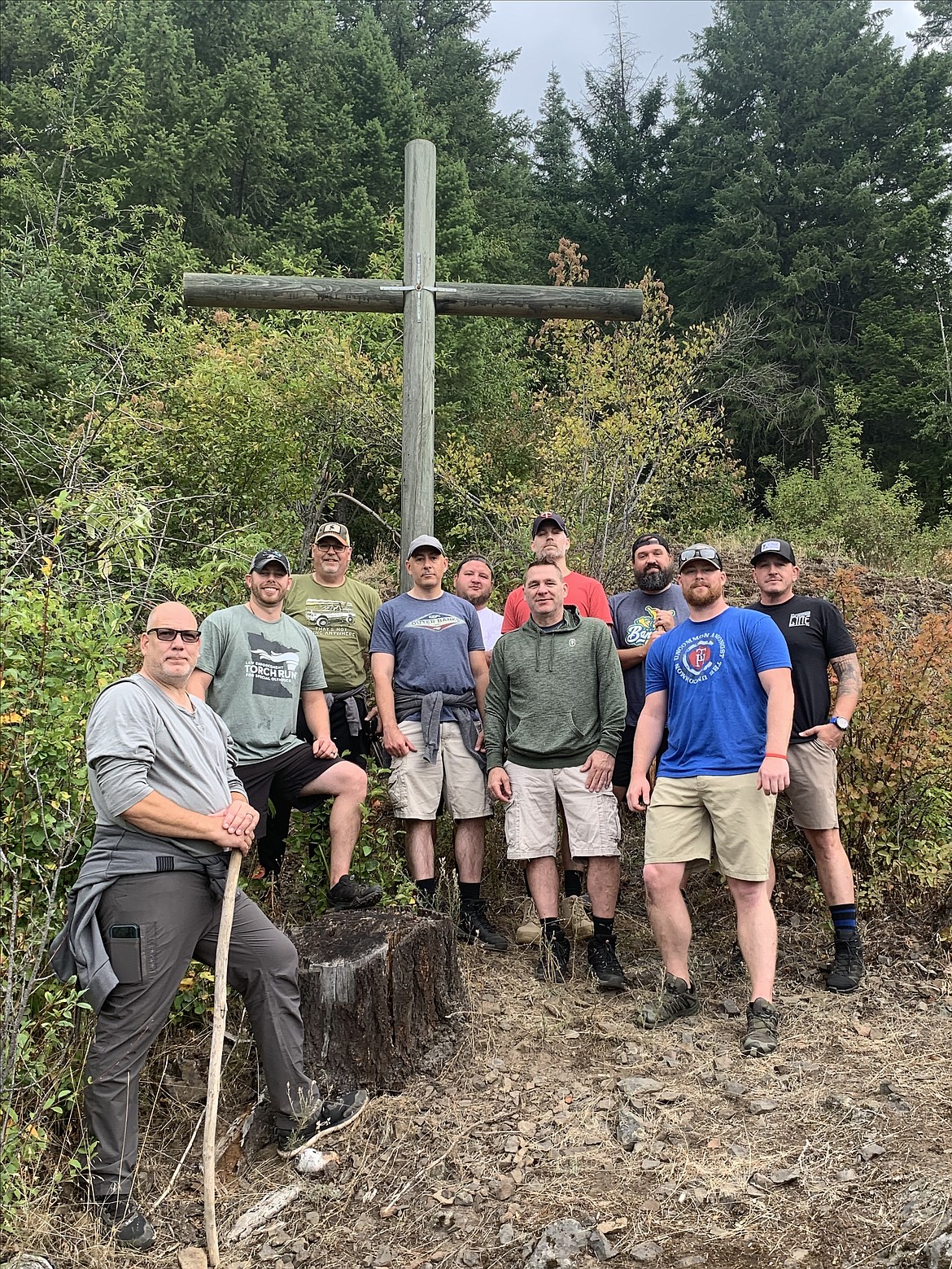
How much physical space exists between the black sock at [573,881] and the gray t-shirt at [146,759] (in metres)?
2.51

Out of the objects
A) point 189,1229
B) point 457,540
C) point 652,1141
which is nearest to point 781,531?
→ point 457,540

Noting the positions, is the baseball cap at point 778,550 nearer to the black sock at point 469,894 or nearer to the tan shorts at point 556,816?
the tan shorts at point 556,816

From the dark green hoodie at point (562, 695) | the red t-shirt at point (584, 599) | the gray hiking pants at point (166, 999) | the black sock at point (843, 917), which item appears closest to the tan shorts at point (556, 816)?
the dark green hoodie at point (562, 695)

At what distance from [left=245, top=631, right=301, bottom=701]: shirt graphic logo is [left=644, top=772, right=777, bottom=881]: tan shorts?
1.78 metres

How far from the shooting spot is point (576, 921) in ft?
17.0

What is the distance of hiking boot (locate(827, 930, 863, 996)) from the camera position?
4.52m

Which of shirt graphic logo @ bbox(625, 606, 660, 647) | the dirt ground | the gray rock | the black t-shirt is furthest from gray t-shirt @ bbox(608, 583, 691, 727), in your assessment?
the gray rock

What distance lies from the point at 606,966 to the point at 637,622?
1816 mm

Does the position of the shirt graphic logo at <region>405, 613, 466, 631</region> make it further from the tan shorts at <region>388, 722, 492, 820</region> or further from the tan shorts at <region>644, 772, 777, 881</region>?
the tan shorts at <region>644, 772, 777, 881</region>

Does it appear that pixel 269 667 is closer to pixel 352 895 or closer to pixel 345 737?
pixel 345 737

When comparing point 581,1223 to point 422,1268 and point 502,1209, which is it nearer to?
point 502,1209

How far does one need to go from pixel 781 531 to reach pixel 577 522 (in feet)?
17.5

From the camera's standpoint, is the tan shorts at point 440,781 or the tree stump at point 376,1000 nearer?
the tree stump at point 376,1000

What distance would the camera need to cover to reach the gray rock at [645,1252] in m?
2.77
